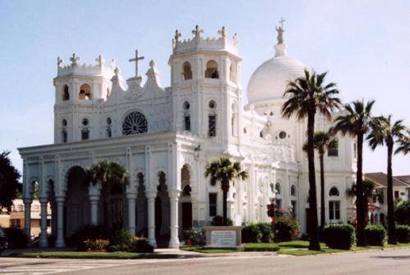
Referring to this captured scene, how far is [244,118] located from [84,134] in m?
16.2

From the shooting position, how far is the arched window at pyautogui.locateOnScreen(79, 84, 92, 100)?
228 feet

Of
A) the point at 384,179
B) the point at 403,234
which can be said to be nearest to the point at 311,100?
the point at 403,234

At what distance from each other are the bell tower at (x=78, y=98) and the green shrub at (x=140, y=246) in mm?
22871

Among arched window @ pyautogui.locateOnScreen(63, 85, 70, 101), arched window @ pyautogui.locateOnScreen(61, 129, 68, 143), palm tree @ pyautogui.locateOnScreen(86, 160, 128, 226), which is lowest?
palm tree @ pyautogui.locateOnScreen(86, 160, 128, 226)

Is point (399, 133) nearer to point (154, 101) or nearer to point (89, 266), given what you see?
point (154, 101)

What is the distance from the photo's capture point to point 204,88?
60312 millimetres

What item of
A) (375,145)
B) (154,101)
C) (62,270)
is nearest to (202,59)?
(154,101)

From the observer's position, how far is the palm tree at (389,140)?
61206 millimetres

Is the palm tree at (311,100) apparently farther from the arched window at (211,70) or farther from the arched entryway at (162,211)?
the arched entryway at (162,211)

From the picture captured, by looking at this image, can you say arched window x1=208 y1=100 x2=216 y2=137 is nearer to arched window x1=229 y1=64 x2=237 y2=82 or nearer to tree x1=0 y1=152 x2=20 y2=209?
arched window x1=229 y1=64 x2=237 y2=82

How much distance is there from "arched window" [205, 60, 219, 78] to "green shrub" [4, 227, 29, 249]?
2159 centimetres

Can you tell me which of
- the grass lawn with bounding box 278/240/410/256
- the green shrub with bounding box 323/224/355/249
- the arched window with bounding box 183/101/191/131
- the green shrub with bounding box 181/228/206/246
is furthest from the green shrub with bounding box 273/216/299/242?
the arched window with bounding box 183/101/191/131

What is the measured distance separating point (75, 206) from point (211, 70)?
1833cm

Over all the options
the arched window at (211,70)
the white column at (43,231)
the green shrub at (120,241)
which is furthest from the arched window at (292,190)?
the green shrub at (120,241)
